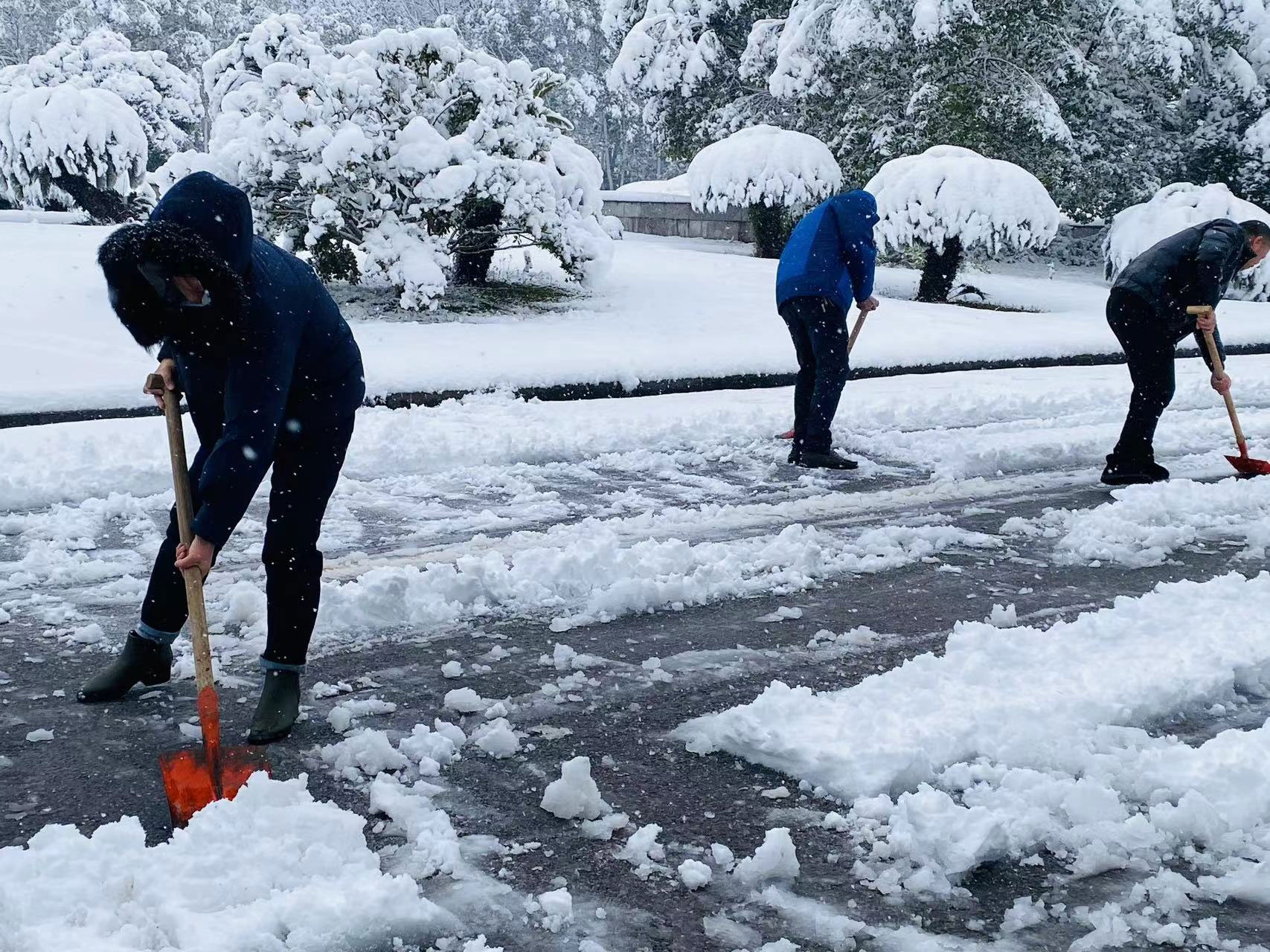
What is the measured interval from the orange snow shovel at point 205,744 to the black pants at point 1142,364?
5382mm

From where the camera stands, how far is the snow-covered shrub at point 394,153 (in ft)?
39.5

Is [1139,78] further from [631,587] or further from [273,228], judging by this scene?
[631,587]

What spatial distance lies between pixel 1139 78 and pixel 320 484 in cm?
2225

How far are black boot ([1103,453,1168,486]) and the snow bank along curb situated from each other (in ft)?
13.2

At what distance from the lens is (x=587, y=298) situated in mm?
14961

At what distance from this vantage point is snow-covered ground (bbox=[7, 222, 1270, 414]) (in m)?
9.69

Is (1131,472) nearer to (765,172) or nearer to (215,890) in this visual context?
(215,890)

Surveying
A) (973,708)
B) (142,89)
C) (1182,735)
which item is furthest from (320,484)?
(142,89)

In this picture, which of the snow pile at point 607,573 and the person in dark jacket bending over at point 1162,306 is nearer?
the snow pile at point 607,573

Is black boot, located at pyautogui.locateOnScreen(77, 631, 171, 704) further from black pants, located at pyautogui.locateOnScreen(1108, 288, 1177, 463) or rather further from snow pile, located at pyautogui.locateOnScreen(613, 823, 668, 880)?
black pants, located at pyautogui.locateOnScreen(1108, 288, 1177, 463)

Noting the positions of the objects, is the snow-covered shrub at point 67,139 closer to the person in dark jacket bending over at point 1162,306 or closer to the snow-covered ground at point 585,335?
the snow-covered ground at point 585,335

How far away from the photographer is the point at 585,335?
40.9ft

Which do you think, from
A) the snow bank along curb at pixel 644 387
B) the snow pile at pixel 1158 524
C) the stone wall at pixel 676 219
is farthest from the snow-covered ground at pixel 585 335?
the stone wall at pixel 676 219

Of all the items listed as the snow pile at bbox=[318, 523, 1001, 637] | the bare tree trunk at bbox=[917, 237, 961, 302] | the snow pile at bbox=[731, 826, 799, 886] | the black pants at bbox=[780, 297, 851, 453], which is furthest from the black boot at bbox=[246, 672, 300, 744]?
the bare tree trunk at bbox=[917, 237, 961, 302]
